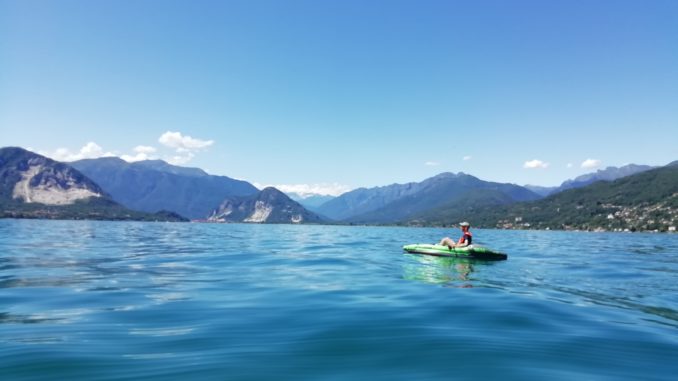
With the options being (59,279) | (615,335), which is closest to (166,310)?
(59,279)

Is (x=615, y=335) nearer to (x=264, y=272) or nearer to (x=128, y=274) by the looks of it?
(x=264, y=272)

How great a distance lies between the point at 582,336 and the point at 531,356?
2.65 metres

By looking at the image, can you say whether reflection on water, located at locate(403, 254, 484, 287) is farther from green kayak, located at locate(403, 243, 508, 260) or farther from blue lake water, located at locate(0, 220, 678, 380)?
blue lake water, located at locate(0, 220, 678, 380)

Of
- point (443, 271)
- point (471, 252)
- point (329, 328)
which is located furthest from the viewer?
point (471, 252)

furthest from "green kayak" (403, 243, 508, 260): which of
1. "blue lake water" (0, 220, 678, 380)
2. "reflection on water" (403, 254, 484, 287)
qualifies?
"blue lake water" (0, 220, 678, 380)

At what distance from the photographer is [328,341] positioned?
9461 millimetres

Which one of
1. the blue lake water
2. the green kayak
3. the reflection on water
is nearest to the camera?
the blue lake water

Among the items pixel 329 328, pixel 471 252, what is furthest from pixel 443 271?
pixel 329 328

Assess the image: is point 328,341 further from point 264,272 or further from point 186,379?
point 264,272

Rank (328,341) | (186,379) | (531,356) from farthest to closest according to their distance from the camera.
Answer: (328,341) < (531,356) < (186,379)

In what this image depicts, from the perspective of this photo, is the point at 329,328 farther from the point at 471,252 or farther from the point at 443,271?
the point at 471,252

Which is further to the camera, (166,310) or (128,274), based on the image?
→ (128,274)

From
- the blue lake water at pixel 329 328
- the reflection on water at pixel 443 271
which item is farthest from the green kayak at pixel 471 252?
the blue lake water at pixel 329 328

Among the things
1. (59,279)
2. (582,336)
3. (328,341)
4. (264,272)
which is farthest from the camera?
(264,272)
